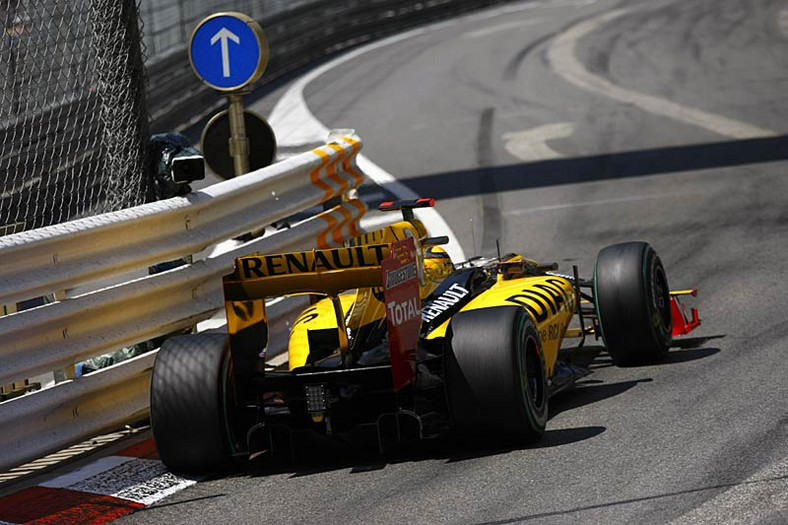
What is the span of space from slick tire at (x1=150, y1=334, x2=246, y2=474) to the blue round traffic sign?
3.53 metres

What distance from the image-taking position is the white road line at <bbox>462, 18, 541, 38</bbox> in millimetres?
29477

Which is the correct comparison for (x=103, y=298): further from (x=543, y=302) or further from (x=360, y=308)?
(x=543, y=302)

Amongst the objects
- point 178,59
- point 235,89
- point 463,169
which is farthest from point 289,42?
point 235,89

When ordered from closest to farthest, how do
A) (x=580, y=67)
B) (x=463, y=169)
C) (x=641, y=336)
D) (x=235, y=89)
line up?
(x=641, y=336) < (x=235, y=89) < (x=463, y=169) < (x=580, y=67)

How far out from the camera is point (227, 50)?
9.55 meters

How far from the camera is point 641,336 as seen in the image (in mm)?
7641

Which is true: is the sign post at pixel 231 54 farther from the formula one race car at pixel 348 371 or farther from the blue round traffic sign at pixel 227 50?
the formula one race car at pixel 348 371

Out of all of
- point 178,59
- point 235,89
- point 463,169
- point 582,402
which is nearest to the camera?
point 582,402

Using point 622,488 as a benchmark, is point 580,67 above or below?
above

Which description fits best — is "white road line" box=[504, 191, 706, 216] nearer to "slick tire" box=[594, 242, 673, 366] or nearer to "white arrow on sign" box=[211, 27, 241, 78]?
"white arrow on sign" box=[211, 27, 241, 78]

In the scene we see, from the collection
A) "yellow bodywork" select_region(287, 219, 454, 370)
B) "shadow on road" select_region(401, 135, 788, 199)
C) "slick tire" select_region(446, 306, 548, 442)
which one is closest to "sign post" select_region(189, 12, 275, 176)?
"yellow bodywork" select_region(287, 219, 454, 370)

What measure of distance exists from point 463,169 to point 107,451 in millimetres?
9339

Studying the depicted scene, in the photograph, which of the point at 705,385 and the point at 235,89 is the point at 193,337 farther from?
the point at 235,89

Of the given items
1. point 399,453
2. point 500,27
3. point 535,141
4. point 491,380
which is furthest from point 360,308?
point 500,27
